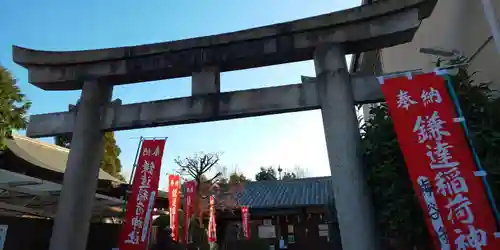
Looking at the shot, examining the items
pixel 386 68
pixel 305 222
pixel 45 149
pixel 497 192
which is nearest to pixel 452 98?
pixel 497 192

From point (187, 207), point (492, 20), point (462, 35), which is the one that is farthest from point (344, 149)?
point (187, 207)

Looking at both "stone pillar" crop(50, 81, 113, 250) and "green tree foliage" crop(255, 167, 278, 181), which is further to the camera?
"green tree foliage" crop(255, 167, 278, 181)

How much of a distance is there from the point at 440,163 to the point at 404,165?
573 mm

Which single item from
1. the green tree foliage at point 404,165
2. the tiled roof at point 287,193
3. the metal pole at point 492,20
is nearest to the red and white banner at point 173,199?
the green tree foliage at point 404,165

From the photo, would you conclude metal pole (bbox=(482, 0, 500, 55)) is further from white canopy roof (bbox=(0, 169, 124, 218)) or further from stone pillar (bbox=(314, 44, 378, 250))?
white canopy roof (bbox=(0, 169, 124, 218))

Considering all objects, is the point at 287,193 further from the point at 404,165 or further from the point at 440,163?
the point at 440,163

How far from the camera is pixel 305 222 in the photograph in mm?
23375

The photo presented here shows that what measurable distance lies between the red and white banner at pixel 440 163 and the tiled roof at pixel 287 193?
18.1m

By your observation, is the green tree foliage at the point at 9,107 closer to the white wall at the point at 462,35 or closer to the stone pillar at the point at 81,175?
the stone pillar at the point at 81,175

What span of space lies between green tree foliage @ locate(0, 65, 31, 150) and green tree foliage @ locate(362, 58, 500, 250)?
24.2 ft

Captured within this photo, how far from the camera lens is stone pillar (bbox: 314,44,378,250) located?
209 inches

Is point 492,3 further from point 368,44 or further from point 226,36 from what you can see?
point 226,36

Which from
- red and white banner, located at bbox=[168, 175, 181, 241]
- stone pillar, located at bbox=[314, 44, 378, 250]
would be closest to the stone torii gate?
stone pillar, located at bbox=[314, 44, 378, 250]

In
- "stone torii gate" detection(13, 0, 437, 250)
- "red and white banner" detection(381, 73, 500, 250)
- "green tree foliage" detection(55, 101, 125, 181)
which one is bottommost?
"red and white banner" detection(381, 73, 500, 250)
